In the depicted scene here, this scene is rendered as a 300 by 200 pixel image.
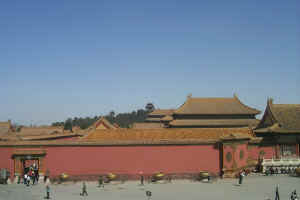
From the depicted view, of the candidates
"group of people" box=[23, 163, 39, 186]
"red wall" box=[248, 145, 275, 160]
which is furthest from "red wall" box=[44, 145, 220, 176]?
"red wall" box=[248, 145, 275, 160]

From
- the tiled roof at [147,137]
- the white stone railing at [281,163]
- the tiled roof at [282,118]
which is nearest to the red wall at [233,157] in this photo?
the tiled roof at [147,137]

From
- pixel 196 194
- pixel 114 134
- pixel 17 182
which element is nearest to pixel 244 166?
pixel 196 194

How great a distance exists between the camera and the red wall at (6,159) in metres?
27.2

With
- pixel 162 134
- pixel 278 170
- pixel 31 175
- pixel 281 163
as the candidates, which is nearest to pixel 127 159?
pixel 162 134

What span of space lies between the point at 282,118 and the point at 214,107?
20.7m

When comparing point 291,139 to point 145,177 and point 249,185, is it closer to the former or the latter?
point 249,185

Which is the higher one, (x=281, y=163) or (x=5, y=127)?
(x=5, y=127)

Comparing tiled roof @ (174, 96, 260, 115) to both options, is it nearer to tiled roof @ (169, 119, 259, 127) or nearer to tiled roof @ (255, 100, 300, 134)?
tiled roof @ (169, 119, 259, 127)

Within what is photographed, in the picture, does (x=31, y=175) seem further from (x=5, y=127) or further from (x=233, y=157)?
(x=5, y=127)

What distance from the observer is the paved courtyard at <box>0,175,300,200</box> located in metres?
21.9

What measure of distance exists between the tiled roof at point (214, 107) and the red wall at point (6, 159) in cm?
2830

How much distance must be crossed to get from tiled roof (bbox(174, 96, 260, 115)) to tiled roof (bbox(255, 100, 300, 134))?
15.3 meters

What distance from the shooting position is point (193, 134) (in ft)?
101

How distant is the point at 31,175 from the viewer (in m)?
26.9
